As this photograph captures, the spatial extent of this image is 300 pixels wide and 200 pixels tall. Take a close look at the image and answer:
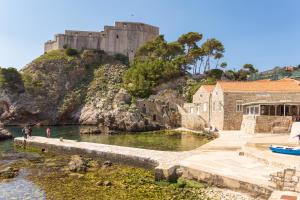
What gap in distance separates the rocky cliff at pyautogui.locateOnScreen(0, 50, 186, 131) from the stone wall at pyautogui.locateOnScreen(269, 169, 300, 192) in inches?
1409

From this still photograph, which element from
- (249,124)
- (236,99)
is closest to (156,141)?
(249,124)

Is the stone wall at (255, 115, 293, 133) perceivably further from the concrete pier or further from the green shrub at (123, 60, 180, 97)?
the green shrub at (123, 60, 180, 97)

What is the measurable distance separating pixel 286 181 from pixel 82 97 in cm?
6287

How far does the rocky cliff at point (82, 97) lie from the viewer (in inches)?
2040

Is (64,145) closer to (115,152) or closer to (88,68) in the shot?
(115,152)

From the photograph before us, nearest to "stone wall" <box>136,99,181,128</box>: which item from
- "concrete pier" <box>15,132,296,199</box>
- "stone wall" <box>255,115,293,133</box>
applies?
"stone wall" <box>255,115,293,133</box>

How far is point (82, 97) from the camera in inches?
2825

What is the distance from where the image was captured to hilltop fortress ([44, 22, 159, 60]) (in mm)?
82500

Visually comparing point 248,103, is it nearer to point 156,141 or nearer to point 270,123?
point 270,123

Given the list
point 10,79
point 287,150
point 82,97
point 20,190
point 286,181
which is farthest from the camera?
point 82,97

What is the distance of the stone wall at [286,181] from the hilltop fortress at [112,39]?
73.2 m

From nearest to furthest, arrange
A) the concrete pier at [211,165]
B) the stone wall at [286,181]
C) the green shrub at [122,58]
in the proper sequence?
the stone wall at [286,181] → the concrete pier at [211,165] → the green shrub at [122,58]

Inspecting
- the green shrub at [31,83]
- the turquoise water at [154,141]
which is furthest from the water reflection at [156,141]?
the green shrub at [31,83]

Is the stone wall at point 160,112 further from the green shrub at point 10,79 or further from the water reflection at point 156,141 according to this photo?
the green shrub at point 10,79
